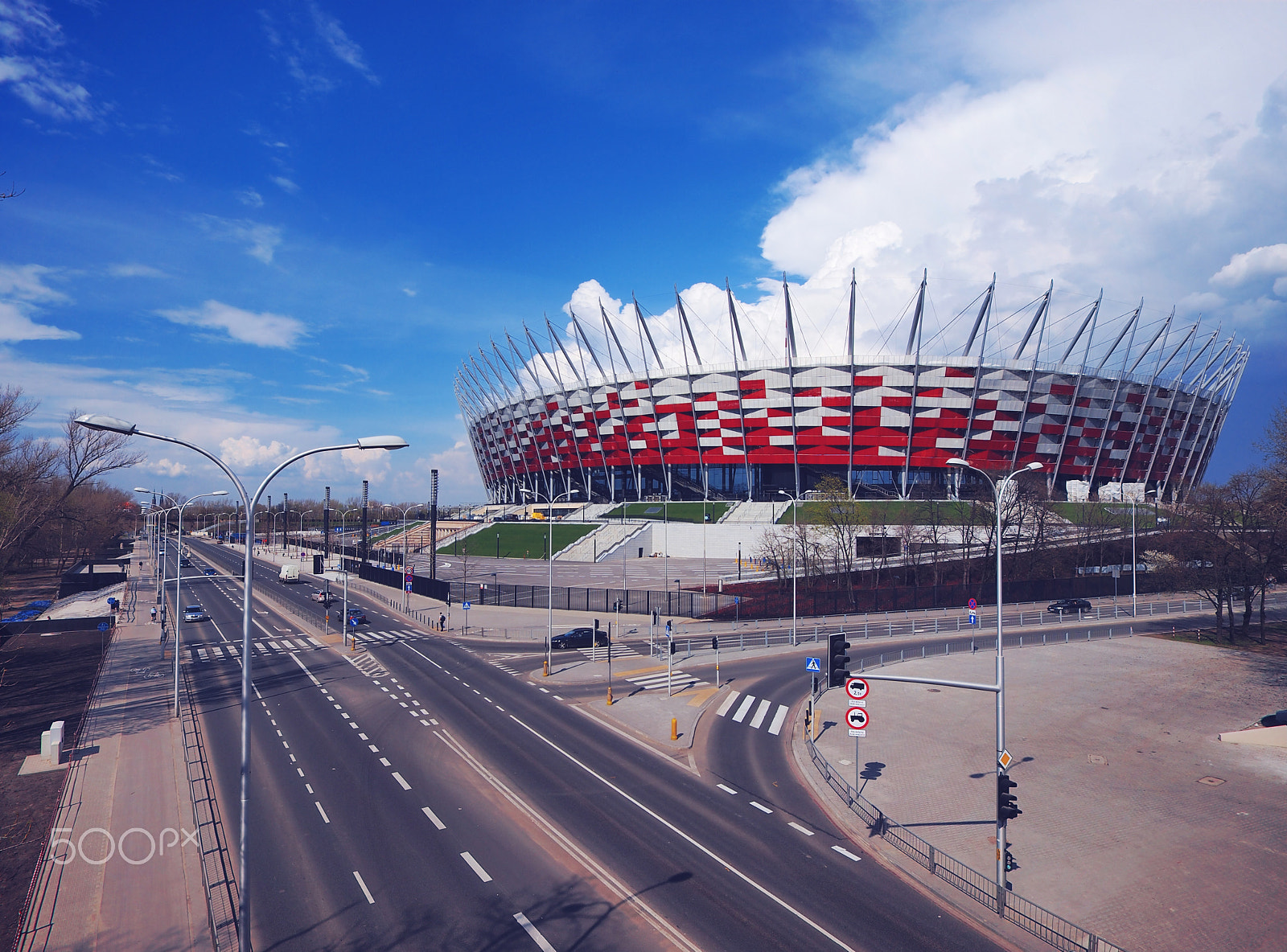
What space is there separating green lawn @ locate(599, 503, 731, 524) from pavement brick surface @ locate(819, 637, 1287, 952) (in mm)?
56455

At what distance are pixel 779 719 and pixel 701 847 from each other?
1227 centimetres

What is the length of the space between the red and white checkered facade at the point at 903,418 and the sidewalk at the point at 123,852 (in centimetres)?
7920

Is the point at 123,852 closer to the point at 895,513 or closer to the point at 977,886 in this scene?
the point at 977,886

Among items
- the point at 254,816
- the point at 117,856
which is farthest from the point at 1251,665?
the point at 117,856

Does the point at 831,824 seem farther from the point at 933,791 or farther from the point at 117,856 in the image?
the point at 117,856

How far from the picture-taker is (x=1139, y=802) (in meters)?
19.7

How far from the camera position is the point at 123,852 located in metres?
15.8

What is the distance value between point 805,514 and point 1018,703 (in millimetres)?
32981

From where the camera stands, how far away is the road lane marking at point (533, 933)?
12336 mm

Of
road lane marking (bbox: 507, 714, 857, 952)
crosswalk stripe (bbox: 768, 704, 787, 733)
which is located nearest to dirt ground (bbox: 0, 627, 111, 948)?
road lane marking (bbox: 507, 714, 857, 952)

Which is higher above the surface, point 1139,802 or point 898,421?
point 898,421

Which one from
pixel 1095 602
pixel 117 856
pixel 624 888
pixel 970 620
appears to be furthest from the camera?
pixel 1095 602

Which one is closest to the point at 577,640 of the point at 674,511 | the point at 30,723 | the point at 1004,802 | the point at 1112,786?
the point at 30,723

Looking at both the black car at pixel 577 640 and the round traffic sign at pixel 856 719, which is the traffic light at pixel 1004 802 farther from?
the black car at pixel 577 640
